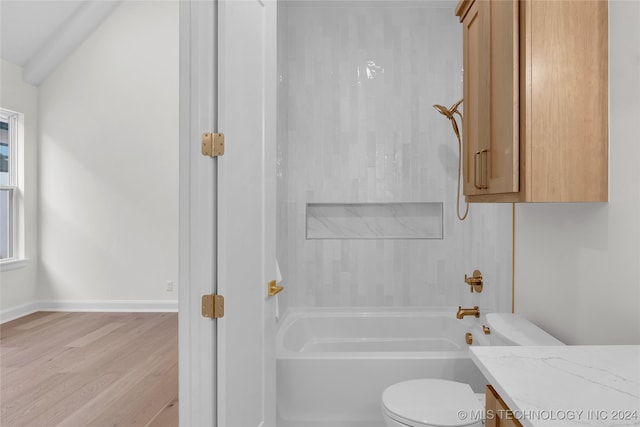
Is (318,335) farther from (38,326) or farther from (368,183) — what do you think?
(38,326)

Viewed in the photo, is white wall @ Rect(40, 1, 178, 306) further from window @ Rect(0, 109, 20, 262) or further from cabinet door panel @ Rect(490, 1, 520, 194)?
cabinet door panel @ Rect(490, 1, 520, 194)

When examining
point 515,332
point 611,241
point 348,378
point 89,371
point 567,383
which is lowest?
point 89,371

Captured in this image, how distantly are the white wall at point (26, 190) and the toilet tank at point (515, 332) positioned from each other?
4358 millimetres

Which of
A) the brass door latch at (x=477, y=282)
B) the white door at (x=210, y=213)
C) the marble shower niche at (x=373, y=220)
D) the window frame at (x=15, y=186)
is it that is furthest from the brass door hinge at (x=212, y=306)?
the window frame at (x=15, y=186)

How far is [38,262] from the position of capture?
14.8 feet

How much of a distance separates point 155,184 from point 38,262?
148 cm

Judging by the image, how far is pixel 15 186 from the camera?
432 centimetres

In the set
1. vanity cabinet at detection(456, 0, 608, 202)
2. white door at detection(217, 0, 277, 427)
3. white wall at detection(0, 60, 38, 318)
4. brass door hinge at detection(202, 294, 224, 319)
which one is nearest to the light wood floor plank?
white wall at detection(0, 60, 38, 318)

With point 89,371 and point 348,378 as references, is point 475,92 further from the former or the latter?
point 89,371

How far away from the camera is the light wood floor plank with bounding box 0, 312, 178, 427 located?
91.8 inches

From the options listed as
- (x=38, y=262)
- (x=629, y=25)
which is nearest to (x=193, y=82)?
(x=629, y=25)

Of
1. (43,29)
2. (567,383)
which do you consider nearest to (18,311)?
(43,29)

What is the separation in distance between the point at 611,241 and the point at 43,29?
15.7ft

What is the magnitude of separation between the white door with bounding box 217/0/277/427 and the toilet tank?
3.12ft
